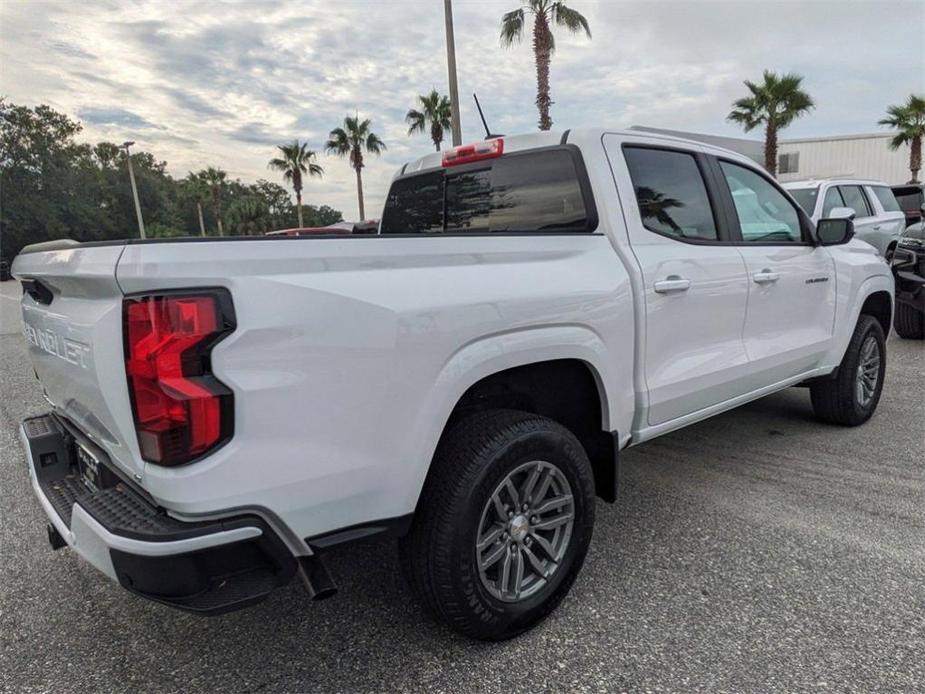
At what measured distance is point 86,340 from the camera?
5.89 feet

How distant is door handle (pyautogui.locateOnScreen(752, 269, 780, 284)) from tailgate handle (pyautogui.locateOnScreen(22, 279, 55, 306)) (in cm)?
316

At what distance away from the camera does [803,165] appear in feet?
113

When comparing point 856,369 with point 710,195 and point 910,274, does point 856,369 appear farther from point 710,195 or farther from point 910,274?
point 910,274

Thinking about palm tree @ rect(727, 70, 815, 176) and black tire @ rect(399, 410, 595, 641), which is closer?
black tire @ rect(399, 410, 595, 641)

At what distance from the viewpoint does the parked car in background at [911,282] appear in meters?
7.08

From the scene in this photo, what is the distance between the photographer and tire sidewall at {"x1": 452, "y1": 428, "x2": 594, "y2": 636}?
2047mm

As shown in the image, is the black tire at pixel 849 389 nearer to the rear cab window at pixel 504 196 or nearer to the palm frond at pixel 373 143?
the rear cab window at pixel 504 196

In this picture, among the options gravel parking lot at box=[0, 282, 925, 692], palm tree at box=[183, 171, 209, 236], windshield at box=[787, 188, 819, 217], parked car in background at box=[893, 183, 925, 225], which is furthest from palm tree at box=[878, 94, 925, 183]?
palm tree at box=[183, 171, 209, 236]

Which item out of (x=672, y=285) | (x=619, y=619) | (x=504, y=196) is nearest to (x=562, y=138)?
(x=504, y=196)

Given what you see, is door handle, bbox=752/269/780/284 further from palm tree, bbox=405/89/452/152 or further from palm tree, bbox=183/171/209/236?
palm tree, bbox=183/171/209/236

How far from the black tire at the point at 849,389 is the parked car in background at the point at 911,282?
3.27 meters

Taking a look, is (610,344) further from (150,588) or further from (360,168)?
(360,168)

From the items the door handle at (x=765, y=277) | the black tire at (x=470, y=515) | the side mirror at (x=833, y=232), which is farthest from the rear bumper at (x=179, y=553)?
the side mirror at (x=833, y=232)

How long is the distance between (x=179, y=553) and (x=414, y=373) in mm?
783
